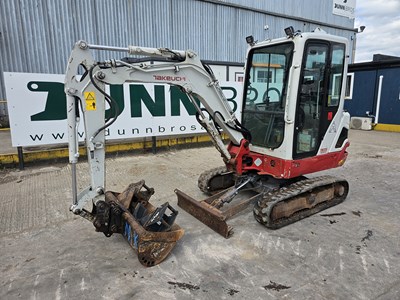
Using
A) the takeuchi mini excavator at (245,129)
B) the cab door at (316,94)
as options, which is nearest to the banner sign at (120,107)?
the takeuchi mini excavator at (245,129)

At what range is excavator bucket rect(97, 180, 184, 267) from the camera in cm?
281

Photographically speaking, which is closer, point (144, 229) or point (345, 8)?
point (144, 229)

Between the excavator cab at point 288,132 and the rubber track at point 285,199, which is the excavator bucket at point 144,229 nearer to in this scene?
the excavator cab at point 288,132

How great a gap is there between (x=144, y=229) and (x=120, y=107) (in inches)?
188

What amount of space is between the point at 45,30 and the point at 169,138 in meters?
8.22

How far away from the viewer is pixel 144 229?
2.86 m

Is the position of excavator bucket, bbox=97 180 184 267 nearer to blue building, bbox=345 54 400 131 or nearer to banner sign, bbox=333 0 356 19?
blue building, bbox=345 54 400 131

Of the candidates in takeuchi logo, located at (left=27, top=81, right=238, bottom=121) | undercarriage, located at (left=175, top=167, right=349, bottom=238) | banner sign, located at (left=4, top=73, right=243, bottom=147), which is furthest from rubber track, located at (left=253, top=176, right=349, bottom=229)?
takeuchi logo, located at (left=27, top=81, right=238, bottom=121)

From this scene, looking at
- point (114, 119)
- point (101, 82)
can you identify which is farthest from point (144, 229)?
point (101, 82)

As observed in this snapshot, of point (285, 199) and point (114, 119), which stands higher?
point (114, 119)

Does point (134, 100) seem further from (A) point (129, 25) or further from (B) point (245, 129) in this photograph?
(A) point (129, 25)

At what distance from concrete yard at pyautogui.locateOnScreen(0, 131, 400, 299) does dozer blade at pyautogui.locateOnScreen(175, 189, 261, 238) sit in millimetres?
98

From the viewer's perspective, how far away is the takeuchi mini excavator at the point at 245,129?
2867 millimetres

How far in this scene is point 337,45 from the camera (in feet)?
13.1
